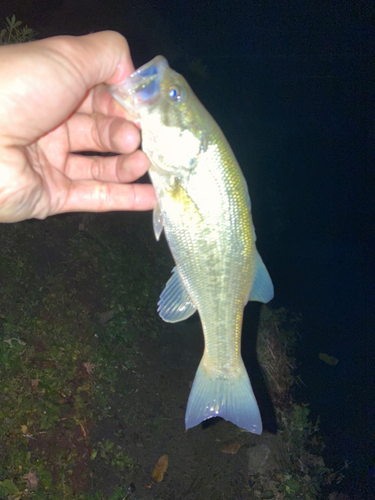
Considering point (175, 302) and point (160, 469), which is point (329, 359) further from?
point (175, 302)

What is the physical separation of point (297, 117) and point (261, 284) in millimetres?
4418

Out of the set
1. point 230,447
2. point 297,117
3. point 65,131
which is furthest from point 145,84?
point 297,117

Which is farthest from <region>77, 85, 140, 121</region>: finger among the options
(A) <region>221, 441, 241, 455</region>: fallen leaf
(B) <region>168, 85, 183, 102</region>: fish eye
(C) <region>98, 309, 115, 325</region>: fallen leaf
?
(A) <region>221, 441, 241, 455</region>: fallen leaf

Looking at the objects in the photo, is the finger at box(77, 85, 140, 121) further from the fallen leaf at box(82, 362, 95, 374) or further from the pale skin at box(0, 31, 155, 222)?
the fallen leaf at box(82, 362, 95, 374)

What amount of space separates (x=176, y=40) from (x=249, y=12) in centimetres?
124

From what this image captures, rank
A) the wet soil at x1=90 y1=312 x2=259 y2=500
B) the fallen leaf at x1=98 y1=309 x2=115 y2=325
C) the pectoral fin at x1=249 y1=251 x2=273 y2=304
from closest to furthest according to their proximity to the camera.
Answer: the pectoral fin at x1=249 y1=251 x2=273 y2=304 → the wet soil at x1=90 y1=312 x2=259 y2=500 → the fallen leaf at x1=98 y1=309 x2=115 y2=325

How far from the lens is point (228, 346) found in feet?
5.96

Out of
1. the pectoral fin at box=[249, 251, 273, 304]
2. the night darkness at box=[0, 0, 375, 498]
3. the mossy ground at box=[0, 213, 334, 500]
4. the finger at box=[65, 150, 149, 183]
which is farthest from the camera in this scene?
the night darkness at box=[0, 0, 375, 498]

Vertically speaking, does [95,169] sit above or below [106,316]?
above

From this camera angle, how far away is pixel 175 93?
161cm

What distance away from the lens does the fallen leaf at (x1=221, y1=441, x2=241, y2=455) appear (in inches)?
160

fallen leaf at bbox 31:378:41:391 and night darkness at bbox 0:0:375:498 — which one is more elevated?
night darkness at bbox 0:0:375:498

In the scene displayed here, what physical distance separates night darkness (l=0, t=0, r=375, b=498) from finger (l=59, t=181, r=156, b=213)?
3.08 m

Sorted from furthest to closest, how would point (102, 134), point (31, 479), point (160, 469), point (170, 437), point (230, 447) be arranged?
point (230, 447) → point (170, 437) → point (160, 469) → point (31, 479) → point (102, 134)
